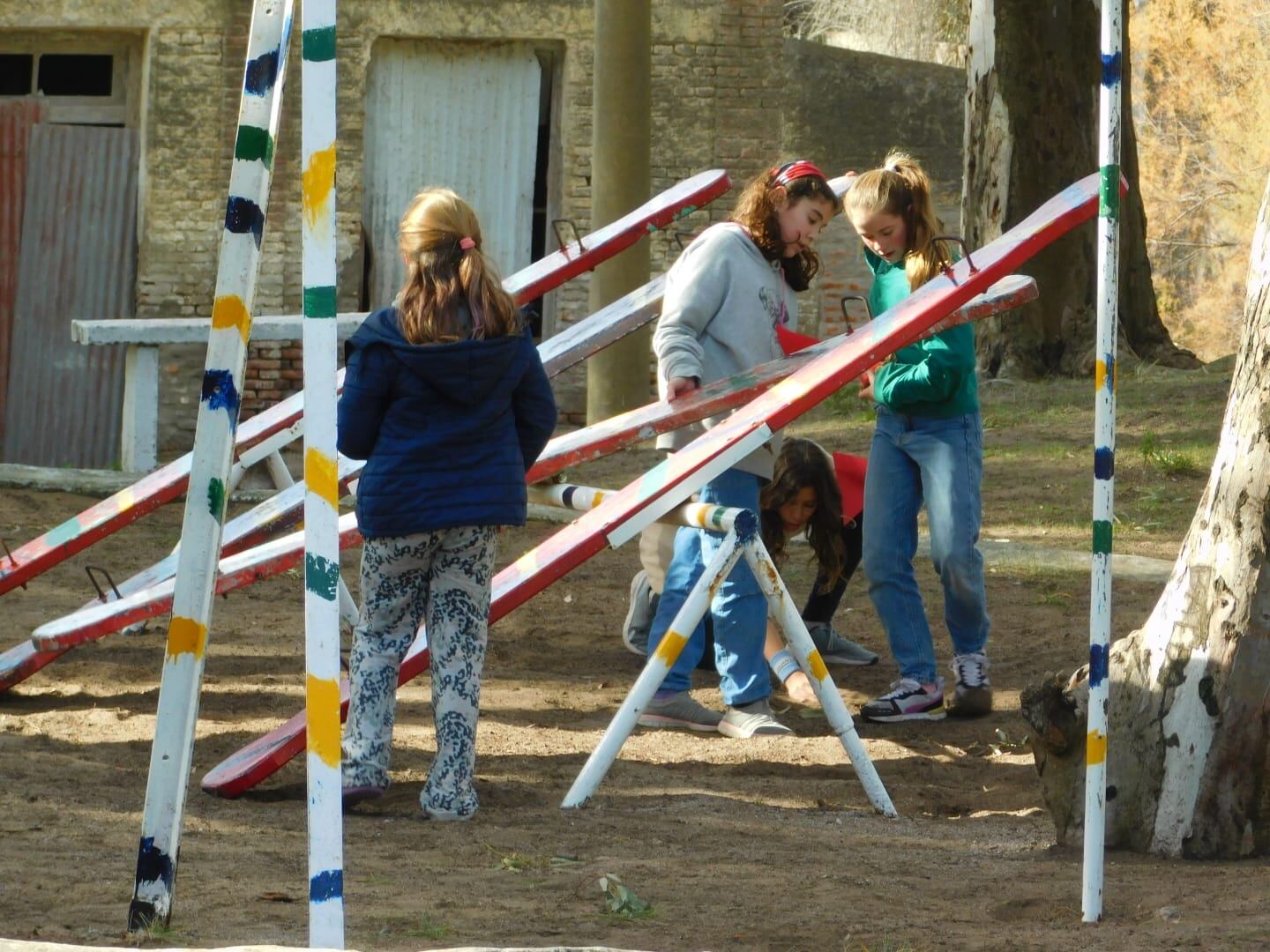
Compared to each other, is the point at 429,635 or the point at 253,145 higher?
the point at 253,145

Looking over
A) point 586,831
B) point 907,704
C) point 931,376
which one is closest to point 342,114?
point 931,376

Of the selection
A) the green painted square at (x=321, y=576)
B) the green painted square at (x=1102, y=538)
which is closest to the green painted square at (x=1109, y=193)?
the green painted square at (x=1102, y=538)

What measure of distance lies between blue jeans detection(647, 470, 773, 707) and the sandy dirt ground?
0.61 ft

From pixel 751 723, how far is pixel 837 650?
3.96 feet

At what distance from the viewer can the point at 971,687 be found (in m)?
5.41

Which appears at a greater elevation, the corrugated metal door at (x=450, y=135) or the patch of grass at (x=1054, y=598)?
the corrugated metal door at (x=450, y=135)

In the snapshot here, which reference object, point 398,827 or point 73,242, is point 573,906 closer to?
point 398,827

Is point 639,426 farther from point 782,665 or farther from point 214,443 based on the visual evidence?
point 214,443

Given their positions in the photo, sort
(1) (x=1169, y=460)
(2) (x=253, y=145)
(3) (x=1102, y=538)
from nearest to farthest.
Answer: (2) (x=253, y=145)
(3) (x=1102, y=538)
(1) (x=1169, y=460)

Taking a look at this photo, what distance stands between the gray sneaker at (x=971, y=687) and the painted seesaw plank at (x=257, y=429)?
196cm

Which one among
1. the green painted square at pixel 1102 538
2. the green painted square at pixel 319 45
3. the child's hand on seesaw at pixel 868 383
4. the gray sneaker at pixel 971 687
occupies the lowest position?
the gray sneaker at pixel 971 687

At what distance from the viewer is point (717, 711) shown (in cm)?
548

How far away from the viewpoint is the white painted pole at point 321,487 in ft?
8.43

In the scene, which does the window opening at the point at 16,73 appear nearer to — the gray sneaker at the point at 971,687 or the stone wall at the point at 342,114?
the stone wall at the point at 342,114
